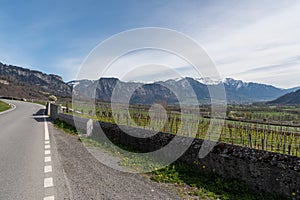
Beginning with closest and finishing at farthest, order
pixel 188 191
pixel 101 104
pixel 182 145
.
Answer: pixel 188 191, pixel 182 145, pixel 101 104

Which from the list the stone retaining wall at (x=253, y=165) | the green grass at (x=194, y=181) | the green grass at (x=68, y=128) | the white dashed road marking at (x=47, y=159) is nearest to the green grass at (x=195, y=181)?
the green grass at (x=194, y=181)

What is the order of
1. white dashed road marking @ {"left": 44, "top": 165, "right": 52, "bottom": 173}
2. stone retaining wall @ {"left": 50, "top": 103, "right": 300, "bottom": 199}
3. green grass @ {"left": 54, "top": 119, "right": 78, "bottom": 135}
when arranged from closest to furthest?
stone retaining wall @ {"left": 50, "top": 103, "right": 300, "bottom": 199}
white dashed road marking @ {"left": 44, "top": 165, "right": 52, "bottom": 173}
green grass @ {"left": 54, "top": 119, "right": 78, "bottom": 135}

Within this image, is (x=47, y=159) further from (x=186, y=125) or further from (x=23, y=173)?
(x=186, y=125)

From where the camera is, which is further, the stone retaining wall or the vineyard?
the vineyard

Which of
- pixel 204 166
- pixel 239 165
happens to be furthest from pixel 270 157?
pixel 204 166

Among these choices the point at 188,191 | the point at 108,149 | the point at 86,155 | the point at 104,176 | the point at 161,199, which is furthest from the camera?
the point at 108,149

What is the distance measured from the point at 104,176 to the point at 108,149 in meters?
3.50

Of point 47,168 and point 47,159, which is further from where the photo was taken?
point 47,159

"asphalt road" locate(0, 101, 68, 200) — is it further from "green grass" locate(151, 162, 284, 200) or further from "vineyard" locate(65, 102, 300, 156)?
"vineyard" locate(65, 102, 300, 156)

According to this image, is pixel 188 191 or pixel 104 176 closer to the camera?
pixel 188 191

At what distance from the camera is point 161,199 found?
471 cm

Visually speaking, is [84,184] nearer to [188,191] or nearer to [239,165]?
[188,191]

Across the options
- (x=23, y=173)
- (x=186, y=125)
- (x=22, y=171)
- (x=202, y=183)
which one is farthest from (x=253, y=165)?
(x=186, y=125)

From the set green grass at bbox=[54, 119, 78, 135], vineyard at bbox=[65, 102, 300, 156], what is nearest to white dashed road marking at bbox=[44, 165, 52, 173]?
green grass at bbox=[54, 119, 78, 135]
